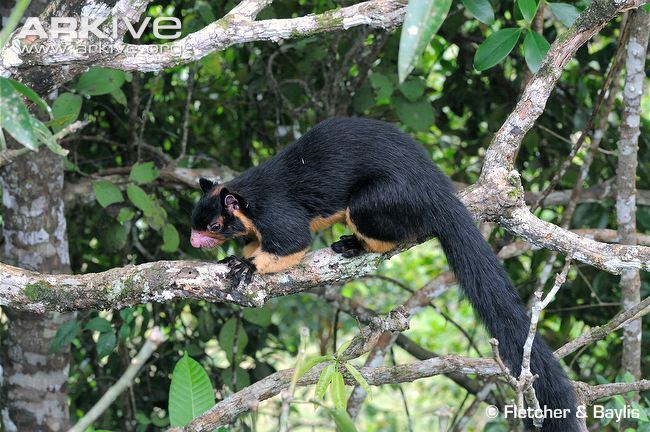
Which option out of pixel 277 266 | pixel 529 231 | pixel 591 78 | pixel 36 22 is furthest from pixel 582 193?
pixel 36 22

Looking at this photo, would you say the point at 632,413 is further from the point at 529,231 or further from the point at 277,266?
the point at 277,266

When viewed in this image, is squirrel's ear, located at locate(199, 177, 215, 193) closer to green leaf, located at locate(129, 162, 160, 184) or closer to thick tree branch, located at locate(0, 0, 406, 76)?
green leaf, located at locate(129, 162, 160, 184)

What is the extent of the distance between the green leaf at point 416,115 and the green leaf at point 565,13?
45.7 inches

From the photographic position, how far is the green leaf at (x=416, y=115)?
159 inches

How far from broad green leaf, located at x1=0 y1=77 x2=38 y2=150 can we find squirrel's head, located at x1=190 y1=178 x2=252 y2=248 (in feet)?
5.29

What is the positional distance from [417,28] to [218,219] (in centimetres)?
213

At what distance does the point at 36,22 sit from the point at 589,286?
3.04 m

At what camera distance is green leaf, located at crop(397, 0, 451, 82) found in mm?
1270

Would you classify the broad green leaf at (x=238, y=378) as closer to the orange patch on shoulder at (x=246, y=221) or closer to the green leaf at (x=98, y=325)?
the green leaf at (x=98, y=325)

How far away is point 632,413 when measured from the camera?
2689 millimetres

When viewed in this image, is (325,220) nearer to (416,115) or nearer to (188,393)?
(416,115)

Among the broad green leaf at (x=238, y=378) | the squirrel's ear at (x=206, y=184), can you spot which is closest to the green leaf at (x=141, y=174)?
the squirrel's ear at (x=206, y=184)

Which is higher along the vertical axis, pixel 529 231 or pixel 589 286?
pixel 529 231

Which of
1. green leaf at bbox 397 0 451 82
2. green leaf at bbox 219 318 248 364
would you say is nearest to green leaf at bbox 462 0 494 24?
green leaf at bbox 397 0 451 82
